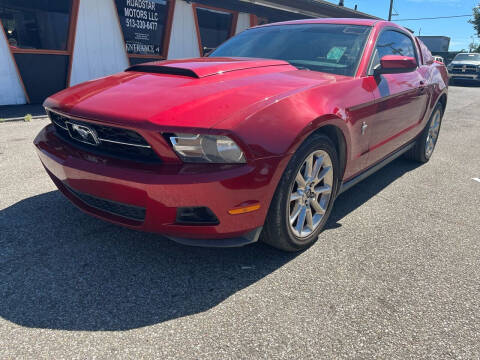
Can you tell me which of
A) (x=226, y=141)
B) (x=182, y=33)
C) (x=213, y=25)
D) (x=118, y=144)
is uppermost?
(x=213, y=25)

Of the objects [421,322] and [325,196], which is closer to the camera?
[421,322]

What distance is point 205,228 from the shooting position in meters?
1.94

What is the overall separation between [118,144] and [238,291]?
3.39 ft

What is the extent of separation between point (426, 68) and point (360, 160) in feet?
7.01

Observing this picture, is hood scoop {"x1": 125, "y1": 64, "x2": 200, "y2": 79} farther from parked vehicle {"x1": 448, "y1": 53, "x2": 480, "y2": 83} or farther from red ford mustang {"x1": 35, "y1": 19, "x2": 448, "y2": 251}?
parked vehicle {"x1": 448, "y1": 53, "x2": 480, "y2": 83}

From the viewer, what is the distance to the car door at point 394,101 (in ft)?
9.82

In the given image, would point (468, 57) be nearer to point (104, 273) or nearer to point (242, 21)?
point (242, 21)

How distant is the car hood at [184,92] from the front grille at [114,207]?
44cm

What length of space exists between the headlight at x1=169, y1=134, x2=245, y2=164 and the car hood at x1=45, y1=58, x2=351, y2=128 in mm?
69

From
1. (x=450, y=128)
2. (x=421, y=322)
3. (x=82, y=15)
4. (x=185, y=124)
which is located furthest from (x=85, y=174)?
(x=82, y=15)

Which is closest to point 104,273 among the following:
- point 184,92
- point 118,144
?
point 118,144

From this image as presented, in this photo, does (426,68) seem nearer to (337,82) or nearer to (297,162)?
(337,82)

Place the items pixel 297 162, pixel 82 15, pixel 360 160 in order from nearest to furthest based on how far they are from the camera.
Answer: pixel 297 162
pixel 360 160
pixel 82 15

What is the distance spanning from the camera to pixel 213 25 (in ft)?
40.1
